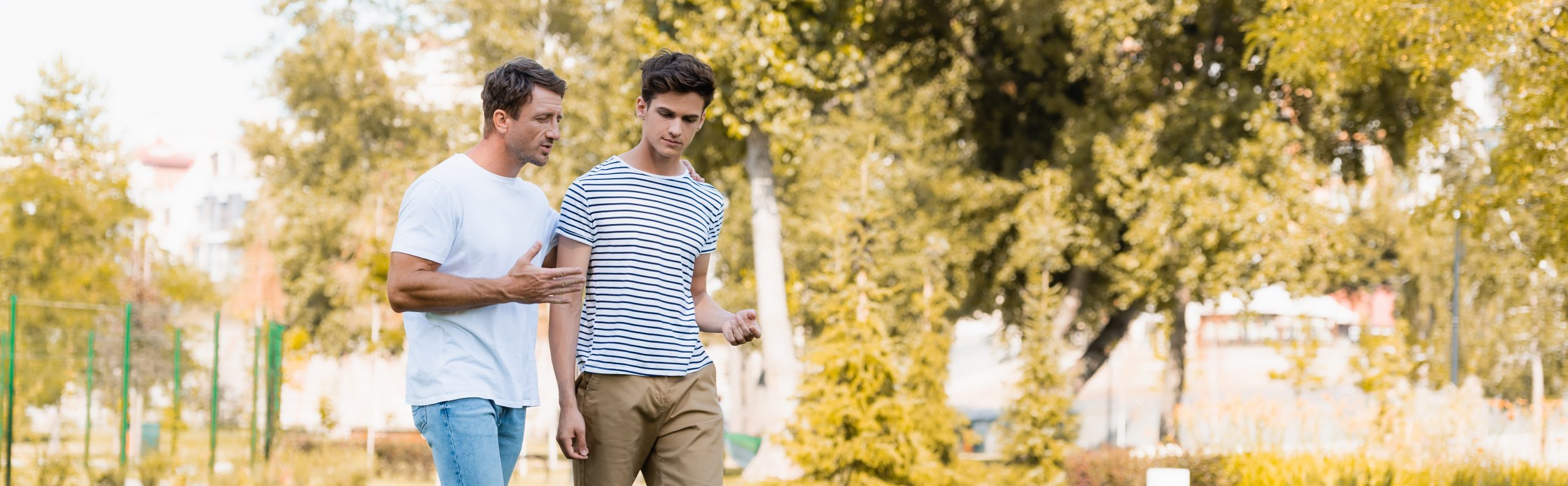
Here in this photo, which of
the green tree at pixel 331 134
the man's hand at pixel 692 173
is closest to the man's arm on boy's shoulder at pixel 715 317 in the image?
the man's hand at pixel 692 173

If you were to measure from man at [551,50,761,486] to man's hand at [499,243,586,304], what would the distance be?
0.26 meters

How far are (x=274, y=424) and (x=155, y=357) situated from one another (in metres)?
5.65

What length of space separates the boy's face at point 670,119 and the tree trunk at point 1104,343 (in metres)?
16.9

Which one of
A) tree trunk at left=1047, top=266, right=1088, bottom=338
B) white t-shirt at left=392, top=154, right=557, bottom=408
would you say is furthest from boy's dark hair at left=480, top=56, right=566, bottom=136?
tree trunk at left=1047, top=266, right=1088, bottom=338

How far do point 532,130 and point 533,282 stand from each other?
1.36 feet

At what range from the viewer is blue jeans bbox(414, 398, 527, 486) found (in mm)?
3354

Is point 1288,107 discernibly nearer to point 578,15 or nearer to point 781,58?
point 781,58

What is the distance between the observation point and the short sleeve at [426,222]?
10.8 feet

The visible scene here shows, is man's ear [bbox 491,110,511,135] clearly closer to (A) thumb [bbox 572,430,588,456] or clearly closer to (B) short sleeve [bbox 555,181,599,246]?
(B) short sleeve [bbox 555,181,599,246]

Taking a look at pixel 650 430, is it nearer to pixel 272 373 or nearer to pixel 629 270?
pixel 629 270

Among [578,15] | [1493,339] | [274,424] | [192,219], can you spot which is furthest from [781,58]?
[192,219]

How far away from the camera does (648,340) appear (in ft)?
12.3

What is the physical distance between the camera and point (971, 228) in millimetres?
20062

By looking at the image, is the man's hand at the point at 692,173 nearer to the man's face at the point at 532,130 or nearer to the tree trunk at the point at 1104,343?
the man's face at the point at 532,130
